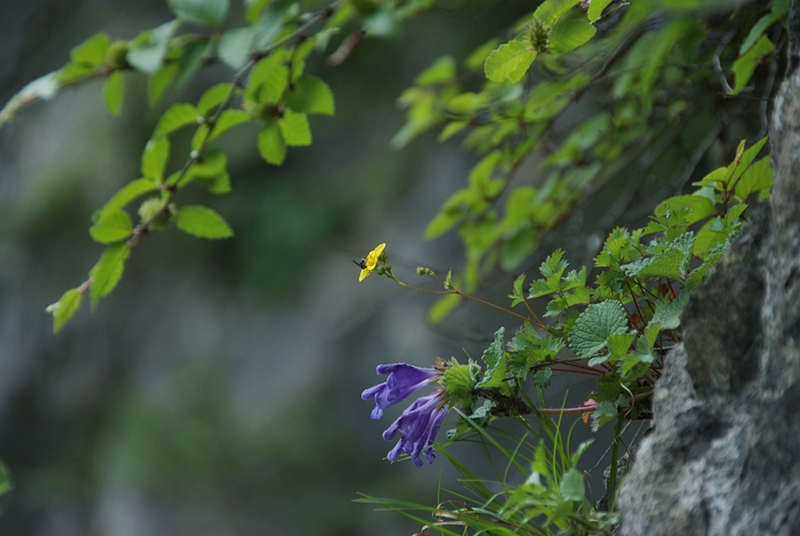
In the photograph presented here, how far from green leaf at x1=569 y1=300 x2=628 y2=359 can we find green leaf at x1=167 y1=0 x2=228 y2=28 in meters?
0.57

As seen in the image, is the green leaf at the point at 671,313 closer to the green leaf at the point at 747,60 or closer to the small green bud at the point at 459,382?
the small green bud at the point at 459,382

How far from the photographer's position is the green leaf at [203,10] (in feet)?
2.59

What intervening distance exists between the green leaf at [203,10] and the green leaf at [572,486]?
2.14 feet

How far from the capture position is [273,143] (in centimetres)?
87

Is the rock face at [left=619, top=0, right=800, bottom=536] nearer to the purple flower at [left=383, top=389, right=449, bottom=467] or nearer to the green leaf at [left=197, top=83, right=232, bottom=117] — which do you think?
the purple flower at [left=383, top=389, right=449, bottom=467]

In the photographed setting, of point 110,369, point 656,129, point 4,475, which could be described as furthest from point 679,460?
point 110,369

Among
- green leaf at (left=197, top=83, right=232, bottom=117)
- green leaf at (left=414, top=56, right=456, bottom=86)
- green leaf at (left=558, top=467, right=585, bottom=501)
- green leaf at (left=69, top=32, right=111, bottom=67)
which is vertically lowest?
green leaf at (left=414, top=56, right=456, bottom=86)

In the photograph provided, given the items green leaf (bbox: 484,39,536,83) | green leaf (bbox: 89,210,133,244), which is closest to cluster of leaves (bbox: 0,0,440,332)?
green leaf (bbox: 89,210,133,244)

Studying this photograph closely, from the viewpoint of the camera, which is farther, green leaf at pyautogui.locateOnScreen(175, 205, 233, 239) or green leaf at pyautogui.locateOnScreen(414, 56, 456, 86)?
green leaf at pyautogui.locateOnScreen(414, 56, 456, 86)

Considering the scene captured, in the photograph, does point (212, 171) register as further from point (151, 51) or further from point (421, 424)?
point (421, 424)

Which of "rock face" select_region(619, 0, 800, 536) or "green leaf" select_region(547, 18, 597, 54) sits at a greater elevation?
"green leaf" select_region(547, 18, 597, 54)

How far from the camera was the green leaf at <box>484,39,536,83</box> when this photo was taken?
616 millimetres

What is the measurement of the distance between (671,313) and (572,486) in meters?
0.15

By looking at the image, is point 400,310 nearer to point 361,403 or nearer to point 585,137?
point 361,403
